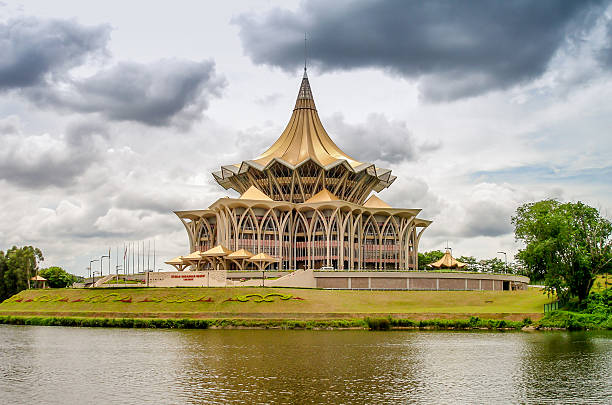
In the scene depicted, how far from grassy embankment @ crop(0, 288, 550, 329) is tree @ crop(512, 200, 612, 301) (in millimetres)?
3815

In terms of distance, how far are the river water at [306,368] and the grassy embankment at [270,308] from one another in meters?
7.63

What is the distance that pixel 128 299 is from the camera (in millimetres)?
65125

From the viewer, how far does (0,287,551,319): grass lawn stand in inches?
2325

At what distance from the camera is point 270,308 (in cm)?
6059

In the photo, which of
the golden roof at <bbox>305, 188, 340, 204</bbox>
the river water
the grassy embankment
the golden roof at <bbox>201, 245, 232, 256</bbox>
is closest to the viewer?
the river water

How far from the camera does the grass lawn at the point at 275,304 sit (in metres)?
59.1

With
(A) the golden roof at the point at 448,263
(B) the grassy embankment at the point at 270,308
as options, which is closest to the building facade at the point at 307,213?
(A) the golden roof at the point at 448,263

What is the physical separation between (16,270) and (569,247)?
245 ft

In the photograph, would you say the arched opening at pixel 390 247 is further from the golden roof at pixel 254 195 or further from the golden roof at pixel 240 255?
the golden roof at pixel 240 255

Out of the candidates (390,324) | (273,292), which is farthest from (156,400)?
(273,292)

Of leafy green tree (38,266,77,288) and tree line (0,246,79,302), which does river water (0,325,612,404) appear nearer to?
tree line (0,246,79,302)

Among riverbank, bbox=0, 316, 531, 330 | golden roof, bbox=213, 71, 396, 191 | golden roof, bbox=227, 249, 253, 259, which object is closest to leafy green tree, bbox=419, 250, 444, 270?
golden roof, bbox=213, 71, 396, 191

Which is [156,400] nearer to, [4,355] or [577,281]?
[4,355]

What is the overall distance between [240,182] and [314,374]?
249ft
